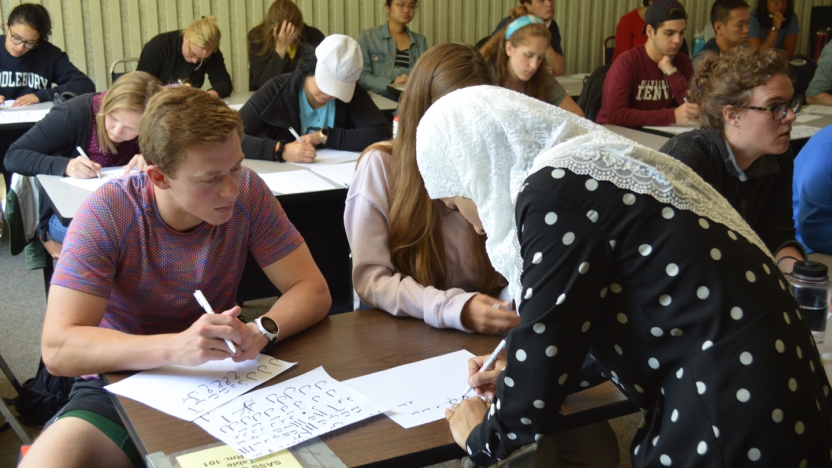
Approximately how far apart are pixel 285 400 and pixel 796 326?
0.79m

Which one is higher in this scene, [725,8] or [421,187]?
[725,8]

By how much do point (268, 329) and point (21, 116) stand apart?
3055 mm

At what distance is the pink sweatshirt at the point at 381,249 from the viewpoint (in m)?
1.65

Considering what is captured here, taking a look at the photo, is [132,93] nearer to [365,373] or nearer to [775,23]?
[365,373]

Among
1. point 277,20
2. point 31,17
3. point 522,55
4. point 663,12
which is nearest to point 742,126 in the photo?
point 522,55

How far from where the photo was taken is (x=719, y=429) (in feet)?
3.06

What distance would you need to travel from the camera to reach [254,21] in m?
6.06

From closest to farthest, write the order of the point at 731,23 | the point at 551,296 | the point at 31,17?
the point at 551,296 < the point at 31,17 < the point at 731,23

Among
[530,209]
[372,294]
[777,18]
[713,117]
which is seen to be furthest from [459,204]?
[777,18]

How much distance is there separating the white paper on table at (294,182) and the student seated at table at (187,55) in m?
2.22

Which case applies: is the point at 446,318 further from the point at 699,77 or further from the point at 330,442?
the point at 699,77

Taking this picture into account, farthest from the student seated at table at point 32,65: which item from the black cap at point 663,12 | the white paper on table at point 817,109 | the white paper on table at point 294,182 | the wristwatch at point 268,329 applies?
the white paper on table at point 817,109

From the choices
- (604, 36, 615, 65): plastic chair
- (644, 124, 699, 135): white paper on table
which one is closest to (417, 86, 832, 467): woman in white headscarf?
(644, 124, 699, 135): white paper on table

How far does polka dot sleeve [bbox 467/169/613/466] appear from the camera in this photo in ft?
2.97
